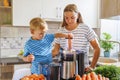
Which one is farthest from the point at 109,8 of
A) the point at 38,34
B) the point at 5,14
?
the point at 38,34

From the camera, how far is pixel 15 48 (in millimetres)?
3334

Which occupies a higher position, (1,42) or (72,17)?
(72,17)

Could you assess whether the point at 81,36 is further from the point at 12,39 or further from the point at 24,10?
the point at 12,39

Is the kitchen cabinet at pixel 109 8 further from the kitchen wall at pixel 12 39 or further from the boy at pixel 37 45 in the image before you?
the boy at pixel 37 45

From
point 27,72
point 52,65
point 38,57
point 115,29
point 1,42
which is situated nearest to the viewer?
point 52,65

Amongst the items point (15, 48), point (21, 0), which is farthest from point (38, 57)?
point (15, 48)

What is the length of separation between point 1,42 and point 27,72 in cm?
159

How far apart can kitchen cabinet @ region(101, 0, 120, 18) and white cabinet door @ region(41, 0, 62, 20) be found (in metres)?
0.69

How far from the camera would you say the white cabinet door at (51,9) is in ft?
10.3

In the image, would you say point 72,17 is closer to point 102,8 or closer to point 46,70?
point 46,70

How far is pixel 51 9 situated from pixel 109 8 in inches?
34.0

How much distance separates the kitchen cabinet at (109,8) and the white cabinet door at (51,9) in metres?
0.69

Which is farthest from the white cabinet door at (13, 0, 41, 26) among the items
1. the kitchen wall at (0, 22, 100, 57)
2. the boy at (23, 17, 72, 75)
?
the boy at (23, 17, 72, 75)

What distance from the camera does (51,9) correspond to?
3189 millimetres
